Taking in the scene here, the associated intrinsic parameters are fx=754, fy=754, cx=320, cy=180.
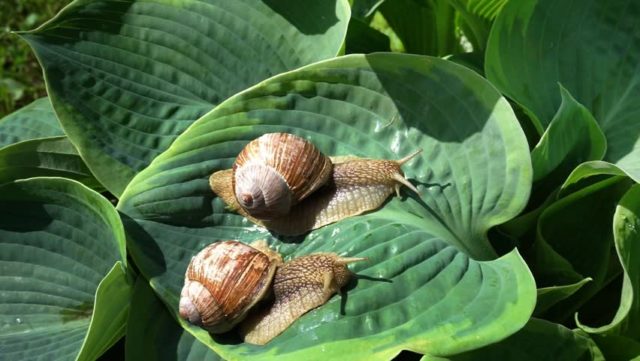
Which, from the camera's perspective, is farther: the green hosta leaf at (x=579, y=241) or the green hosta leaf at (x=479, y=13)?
the green hosta leaf at (x=479, y=13)

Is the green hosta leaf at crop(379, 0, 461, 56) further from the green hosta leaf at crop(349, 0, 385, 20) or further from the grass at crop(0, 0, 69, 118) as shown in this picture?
the grass at crop(0, 0, 69, 118)

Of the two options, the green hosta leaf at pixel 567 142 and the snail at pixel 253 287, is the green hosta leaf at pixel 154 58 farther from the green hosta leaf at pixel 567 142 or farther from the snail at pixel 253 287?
the green hosta leaf at pixel 567 142

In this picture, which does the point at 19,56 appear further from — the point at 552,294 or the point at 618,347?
the point at 618,347

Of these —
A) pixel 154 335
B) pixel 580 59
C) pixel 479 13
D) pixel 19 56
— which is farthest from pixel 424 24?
pixel 19 56

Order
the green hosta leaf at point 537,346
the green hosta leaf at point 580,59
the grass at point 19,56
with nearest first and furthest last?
the green hosta leaf at point 537,346
the green hosta leaf at point 580,59
the grass at point 19,56

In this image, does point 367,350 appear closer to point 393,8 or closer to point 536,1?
point 536,1

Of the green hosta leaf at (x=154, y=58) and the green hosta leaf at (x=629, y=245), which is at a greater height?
the green hosta leaf at (x=154, y=58)

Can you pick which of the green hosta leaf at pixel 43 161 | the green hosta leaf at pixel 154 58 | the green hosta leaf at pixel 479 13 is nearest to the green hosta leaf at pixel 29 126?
the green hosta leaf at pixel 43 161
